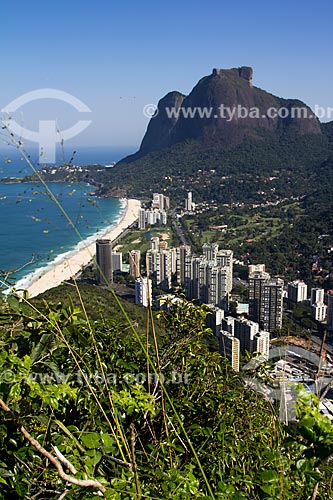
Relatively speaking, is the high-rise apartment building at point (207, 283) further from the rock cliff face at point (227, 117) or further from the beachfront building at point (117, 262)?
the rock cliff face at point (227, 117)

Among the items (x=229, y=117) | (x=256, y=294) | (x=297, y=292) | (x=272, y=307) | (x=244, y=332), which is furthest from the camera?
(x=229, y=117)

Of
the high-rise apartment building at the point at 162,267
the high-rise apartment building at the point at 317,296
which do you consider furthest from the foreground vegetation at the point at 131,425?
the high-rise apartment building at the point at 162,267

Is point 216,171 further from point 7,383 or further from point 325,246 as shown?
point 7,383

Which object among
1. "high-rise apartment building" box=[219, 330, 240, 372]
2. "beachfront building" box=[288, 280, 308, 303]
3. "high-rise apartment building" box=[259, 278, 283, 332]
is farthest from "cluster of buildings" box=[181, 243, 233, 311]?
"high-rise apartment building" box=[219, 330, 240, 372]

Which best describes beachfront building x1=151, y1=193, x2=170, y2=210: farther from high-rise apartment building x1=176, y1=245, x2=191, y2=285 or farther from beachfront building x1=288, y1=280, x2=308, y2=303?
high-rise apartment building x1=176, y1=245, x2=191, y2=285

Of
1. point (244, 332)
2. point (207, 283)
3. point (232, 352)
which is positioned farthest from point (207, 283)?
point (232, 352)

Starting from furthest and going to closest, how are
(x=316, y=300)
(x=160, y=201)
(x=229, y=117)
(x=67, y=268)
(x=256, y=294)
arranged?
1. (x=229, y=117)
2. (x=316, y=300)
3. (x=256, y=294)
4. (x=67, y=268)
5. (x=160, y=201)

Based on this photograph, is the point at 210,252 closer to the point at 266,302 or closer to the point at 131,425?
the point at 266,302
